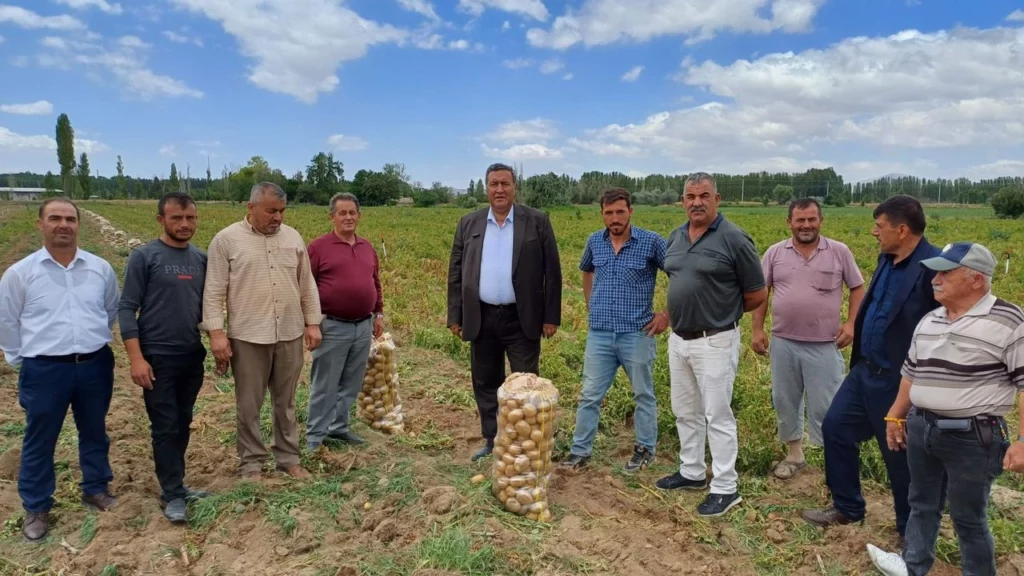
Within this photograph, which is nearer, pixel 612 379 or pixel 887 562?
pixel 887 562

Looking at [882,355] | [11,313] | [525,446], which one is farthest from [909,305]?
[11,313]

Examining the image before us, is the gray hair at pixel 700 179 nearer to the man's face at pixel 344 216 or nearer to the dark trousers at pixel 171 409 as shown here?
the man's face at pixel 344 216

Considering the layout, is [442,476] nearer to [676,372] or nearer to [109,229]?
[676,372]

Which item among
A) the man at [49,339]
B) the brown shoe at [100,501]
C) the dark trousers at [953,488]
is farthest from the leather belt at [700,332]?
the brown shoe at [100,501]

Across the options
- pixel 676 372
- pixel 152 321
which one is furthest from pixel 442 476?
pixel 152 321

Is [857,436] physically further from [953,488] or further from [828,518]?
[953,488]

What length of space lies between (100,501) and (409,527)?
2082 millimetres

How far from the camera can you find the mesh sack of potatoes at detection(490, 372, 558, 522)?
145 inches

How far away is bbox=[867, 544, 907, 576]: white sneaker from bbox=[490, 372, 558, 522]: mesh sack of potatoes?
178cm

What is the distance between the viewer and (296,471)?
4.41 metres

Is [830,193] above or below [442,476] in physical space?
above

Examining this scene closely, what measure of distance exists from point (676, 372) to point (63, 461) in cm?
442

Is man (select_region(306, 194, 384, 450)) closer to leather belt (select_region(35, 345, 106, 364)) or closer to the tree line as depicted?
leather belt (select_region(35, 345, 106, 364))

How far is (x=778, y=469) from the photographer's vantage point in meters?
4.61
